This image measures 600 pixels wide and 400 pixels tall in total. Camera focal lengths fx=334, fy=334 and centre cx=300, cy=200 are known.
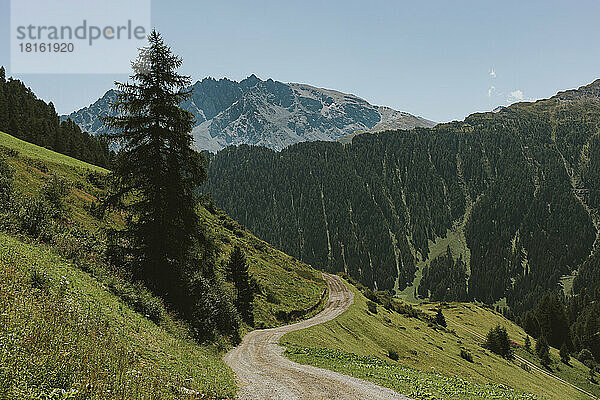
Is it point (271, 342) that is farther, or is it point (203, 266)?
point (271, 342)

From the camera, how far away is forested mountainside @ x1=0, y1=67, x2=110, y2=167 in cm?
8831

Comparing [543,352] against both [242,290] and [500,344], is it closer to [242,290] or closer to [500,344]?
[500,344]

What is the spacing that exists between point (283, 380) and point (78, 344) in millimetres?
12427

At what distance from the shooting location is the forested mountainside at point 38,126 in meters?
88.3

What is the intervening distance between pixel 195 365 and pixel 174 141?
16997 mm

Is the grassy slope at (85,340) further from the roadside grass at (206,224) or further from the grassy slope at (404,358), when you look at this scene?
the roadside grass at (206,224)

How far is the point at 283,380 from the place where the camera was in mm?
20234

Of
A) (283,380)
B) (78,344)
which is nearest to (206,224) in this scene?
(283,380)

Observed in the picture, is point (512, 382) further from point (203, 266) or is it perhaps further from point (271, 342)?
point (203, 266)

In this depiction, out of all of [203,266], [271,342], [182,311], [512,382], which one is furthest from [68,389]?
[512,382]

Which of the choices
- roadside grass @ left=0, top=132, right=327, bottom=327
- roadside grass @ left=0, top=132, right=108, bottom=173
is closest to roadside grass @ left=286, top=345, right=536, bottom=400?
roadside grass @ left=0, top=132, right=327, bottom=327

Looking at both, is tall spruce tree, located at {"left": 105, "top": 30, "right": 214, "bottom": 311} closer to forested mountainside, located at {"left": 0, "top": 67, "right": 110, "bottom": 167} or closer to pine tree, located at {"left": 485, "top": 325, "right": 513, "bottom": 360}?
forested mountainside, located at {"left": 0, "top": 67, "right": 110, "bottom": 167}

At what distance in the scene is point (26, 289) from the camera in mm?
13812

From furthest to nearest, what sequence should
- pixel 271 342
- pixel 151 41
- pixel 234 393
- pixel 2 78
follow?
pixel 2 78, pixel 271 342, pixel 151 41, pixel 234 393
